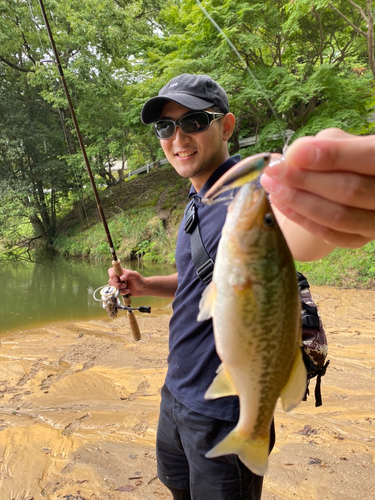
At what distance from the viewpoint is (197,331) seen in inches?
72.6

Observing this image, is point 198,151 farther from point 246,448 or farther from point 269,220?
point 246,448

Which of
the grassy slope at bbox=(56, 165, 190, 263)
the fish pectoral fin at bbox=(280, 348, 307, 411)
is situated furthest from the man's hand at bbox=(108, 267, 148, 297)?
the grassy slope at bbox=(56, 165, 190, 263)

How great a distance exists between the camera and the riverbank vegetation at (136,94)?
9.78 m

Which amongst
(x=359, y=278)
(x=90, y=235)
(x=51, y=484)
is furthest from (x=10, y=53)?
(x=51, y=484)

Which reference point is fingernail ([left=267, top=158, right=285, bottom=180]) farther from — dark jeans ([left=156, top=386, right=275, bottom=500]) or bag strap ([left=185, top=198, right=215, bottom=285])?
dark jeans ([left=156, top=386, right=275, bottom=500])

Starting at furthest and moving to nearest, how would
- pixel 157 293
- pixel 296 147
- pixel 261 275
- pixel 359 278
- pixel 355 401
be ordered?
pixel 359 278, pixel 355 401, pixel 157 293, pixel 261 275, pixel 296 147

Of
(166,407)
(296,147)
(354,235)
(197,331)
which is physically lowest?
(166,407)

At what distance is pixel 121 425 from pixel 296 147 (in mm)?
3591

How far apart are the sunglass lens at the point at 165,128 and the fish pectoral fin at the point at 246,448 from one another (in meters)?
1.78

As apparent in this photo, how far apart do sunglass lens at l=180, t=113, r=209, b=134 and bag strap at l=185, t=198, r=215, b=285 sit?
20.9 inches

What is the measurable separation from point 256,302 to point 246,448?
1.61ft

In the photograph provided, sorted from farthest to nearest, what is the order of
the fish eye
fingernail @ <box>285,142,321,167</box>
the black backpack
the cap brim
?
the cap brim, the black backpack, the fish eye, fingernail @ <box>285,142,321,167</box>

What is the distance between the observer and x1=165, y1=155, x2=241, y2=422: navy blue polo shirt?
1.70 m

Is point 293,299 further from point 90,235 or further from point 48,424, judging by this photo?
point 90,235
